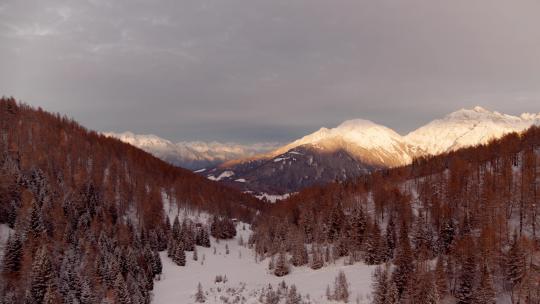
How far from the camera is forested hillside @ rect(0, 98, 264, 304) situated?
173ft

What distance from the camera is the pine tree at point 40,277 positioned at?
4797 centimetres

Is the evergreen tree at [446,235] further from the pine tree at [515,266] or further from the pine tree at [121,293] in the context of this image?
the pine tree at [121,293]

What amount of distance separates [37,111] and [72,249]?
5333 inches

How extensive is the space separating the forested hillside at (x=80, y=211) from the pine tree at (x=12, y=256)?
0.14 metres

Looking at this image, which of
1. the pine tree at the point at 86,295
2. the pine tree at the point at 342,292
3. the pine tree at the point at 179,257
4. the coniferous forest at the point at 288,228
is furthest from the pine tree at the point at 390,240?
the pine tree at the point at 86,295

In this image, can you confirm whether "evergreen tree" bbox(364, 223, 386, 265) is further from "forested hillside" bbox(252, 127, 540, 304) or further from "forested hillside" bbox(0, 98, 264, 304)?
"forested hillside" bbox(0, 98, 264, 304)

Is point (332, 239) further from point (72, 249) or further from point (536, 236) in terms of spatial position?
point (72, 249)

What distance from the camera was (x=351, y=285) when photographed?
62969 millimetres

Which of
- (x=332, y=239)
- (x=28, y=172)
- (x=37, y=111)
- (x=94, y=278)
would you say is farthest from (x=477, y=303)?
(x=37, y=111)

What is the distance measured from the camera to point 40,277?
49.0m

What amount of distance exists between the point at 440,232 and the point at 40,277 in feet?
253

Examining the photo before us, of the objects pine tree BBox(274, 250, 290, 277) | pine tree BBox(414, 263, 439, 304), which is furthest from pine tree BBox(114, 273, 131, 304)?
pine tree BBox(414, 263, 439, 304)

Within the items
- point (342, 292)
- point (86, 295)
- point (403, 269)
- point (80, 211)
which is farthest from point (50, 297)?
point (403, 269)

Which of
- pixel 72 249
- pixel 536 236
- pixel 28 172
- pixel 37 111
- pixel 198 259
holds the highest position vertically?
pixel 37 111
